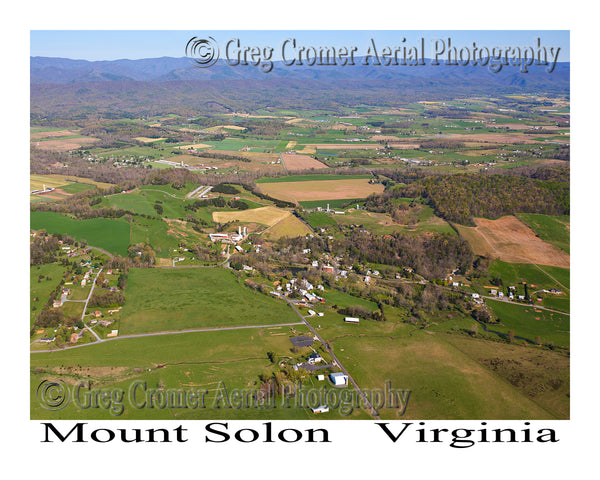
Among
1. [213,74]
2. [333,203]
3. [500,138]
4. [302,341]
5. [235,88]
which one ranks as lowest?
[302,341]

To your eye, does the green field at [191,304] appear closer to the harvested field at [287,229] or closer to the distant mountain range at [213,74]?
the harvested field at [287,229]

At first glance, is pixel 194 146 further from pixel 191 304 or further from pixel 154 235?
pixel 191 304

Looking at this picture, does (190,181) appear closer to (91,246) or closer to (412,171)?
(91,246)

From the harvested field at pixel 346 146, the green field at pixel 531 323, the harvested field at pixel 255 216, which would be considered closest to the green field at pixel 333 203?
the harvested field at pixel 255 216

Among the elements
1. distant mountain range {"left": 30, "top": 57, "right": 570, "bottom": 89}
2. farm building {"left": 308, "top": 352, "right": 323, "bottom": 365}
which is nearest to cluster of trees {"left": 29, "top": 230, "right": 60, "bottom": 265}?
farm building {"left": 308, "top": 352, "right": 323, "bottom": 365}

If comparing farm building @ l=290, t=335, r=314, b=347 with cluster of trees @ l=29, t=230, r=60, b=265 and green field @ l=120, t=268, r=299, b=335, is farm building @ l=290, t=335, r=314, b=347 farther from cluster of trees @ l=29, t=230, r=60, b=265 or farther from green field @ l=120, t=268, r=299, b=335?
cluster of trees @ l=29, t=230, r=60, b=265

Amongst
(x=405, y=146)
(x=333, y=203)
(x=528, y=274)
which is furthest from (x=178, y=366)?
(x=405, y=146)
